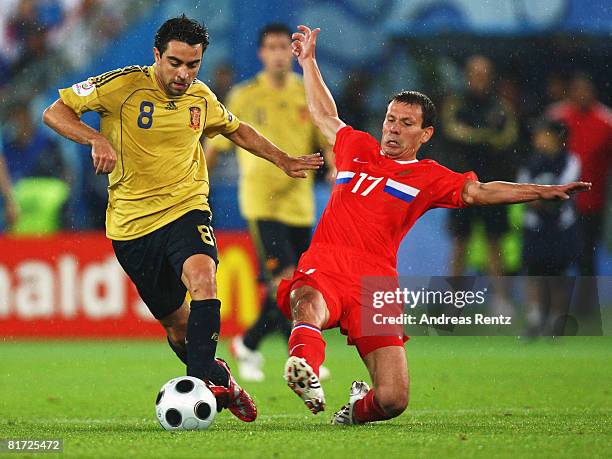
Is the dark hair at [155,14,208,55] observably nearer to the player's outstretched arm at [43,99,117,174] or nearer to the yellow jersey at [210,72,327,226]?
the player's outstretched arm at [43,99,117,174]

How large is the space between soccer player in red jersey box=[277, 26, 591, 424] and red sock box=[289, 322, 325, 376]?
0.9 inches

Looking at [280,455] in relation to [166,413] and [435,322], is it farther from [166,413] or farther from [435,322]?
[435,322]

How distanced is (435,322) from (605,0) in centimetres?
553

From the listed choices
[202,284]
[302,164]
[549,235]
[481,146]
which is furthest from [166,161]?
[481,146]

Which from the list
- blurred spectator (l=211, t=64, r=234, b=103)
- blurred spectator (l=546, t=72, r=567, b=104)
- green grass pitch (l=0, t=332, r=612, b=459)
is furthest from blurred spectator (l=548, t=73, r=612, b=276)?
blurred spectator (l=211, t=64, r=234, b=103)

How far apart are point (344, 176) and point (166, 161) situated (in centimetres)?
88

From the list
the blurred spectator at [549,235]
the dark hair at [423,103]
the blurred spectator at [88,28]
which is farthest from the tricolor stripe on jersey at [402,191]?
the blurred spectator at [88,28]

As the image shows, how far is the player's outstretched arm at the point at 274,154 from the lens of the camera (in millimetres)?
6547

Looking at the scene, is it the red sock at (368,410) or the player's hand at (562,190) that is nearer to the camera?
the player's hand at (562,190)

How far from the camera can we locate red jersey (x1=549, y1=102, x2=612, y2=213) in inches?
461

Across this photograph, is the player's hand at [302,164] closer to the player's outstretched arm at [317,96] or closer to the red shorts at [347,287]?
the player's outstretched arm at [317,96]

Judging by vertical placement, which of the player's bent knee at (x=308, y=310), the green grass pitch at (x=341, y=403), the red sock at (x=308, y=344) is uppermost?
the player's bent knee at (x=308, y=310)

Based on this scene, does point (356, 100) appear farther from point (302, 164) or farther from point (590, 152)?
point (302, 164)

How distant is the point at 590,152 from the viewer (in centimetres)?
1175
